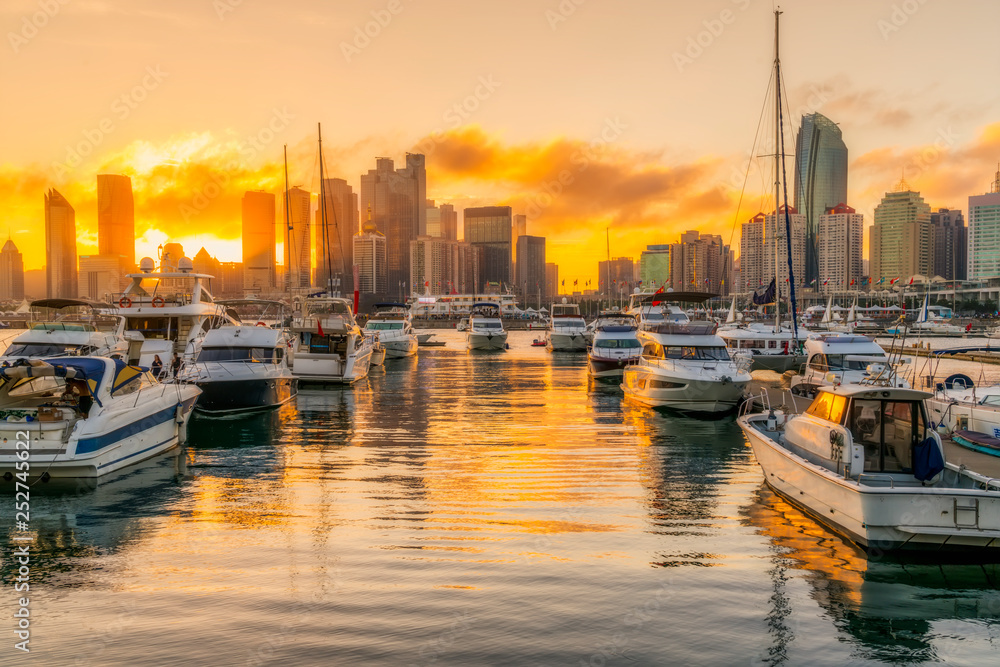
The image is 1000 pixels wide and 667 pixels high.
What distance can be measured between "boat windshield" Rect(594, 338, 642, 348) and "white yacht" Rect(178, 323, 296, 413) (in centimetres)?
1696

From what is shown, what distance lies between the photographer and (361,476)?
51.5 ft

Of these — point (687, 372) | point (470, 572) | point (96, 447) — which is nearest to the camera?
Result: point (470, 572)

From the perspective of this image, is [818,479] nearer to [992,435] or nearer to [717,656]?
[717,656]

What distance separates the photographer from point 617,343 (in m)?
37.0

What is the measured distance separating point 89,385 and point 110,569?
6.33m

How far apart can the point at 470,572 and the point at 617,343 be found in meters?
28.2

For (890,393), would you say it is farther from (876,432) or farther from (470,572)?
(470,572)

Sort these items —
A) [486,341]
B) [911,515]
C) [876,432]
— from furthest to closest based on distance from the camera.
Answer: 1. [486,341]
2. [876,432]
3. [911,515]

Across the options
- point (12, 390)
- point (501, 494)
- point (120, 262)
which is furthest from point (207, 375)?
point (120, 262)

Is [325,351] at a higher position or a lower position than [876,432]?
higher

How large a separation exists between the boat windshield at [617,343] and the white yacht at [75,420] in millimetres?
24121

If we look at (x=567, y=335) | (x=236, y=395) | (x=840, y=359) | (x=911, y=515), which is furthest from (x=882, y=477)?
(x=567, y=335)

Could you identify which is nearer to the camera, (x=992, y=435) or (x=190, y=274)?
(x=992, y=435)

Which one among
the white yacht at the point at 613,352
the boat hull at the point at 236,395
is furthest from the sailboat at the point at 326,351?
the white yacht at the point at 613,352
